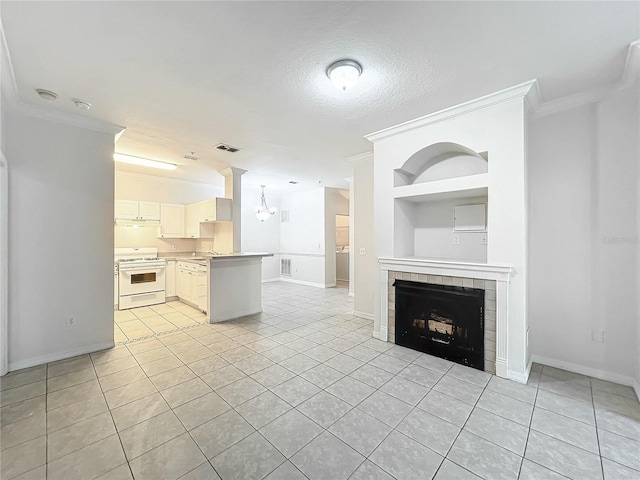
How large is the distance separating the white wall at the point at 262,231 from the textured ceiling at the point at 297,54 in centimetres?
497

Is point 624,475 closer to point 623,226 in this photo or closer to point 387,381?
point 387,381

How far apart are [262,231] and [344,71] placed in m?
7.04

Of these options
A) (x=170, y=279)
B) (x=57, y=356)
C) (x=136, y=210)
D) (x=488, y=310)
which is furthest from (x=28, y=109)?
(x=488, y=310)

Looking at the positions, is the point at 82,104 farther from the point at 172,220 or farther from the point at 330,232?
the point at 330,232

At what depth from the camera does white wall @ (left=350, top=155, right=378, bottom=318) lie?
4.72 m

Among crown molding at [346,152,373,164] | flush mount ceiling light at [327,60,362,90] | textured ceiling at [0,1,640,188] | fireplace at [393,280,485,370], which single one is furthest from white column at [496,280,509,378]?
crown molding at [346,152,373,164]

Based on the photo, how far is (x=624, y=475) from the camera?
162 centimetres

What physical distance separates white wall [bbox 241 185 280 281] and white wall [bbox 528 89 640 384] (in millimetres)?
7029

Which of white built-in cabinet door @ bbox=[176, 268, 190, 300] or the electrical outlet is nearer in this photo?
the electrical outlet

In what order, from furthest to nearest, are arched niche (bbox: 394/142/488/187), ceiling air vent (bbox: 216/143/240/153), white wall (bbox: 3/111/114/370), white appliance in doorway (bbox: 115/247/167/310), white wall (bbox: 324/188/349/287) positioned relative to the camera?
1. white wall (bbox: 324/188/349/287)
2. white appliance in doorway (bbox: 115/247/167/310)
3. ceiling air vent (bbox: 216/143/240/153)
4. arched niche (bbox: 394/142/488/187)
5. white wall (bbox: 3/111/114/370)

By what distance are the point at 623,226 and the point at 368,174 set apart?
3.18 metres

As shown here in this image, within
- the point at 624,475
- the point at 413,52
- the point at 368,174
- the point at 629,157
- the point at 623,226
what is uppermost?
the point at 413,52

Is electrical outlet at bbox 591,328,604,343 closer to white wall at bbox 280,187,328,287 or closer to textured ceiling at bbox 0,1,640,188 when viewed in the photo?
textured ceiling at bbox 0,1,640,188

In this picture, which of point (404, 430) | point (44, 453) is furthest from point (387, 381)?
point (44, 453)
